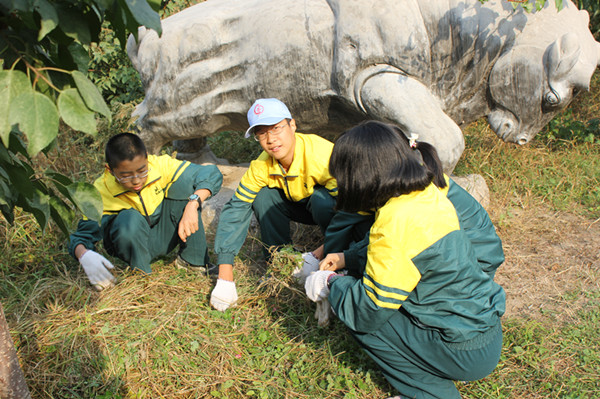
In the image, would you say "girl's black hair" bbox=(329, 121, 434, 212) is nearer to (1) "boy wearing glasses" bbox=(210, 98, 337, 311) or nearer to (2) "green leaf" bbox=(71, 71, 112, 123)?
(1) "boy wearing glasses" bbox=(210, 98, 337, 311)

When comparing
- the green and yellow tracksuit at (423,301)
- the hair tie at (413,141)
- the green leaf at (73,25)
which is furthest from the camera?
the hair tie at (413,141)

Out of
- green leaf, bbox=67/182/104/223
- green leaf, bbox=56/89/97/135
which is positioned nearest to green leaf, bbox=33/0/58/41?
green leaf, bbox=56/89/97/135

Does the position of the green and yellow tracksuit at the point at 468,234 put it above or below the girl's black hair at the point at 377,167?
below

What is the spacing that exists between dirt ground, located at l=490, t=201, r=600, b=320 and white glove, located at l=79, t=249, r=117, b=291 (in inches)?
89.9

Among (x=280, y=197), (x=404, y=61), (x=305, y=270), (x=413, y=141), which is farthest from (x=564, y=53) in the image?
(x=305, y=270)

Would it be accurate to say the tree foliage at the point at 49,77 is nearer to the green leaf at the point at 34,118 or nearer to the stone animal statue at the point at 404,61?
the green leaf at the point at 34,118

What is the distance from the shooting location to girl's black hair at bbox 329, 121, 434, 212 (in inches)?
69.5

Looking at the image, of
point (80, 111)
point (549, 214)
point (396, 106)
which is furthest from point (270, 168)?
point (549, 214)

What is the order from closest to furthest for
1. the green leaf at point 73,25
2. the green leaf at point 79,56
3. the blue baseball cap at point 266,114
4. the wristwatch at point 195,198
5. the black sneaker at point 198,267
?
the green leaf at point 73,25
the green leaf at point 79,56
the blue baseball cap at point 266,114
the wristwatch at point 195,198
the black sneaker at point 198,267

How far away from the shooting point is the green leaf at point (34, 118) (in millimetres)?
849

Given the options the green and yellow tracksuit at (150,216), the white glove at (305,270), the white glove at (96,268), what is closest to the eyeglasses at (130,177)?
the green and yellow tracksuit at (150,216)

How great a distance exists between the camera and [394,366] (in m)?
1.97

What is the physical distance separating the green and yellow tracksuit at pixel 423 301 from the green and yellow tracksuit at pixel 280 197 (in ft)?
2.63

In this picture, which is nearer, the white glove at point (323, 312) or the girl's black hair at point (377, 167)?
the girl's black hair at point (377, 167)
